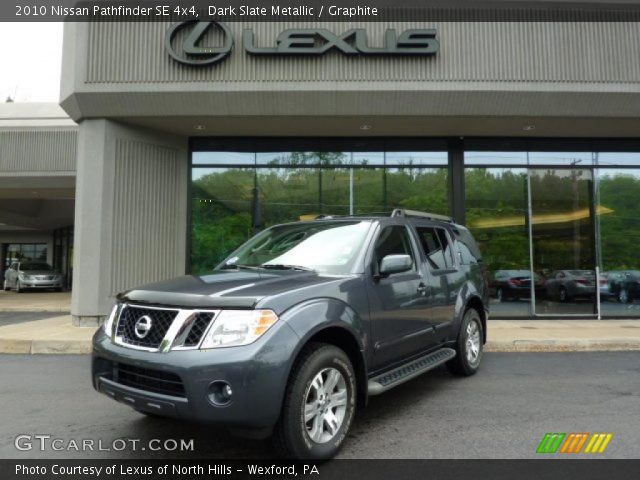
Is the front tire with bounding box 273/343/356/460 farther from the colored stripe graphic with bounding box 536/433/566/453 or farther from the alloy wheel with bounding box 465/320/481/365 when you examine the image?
the alloy wheel with bounding box 465/320/481/365

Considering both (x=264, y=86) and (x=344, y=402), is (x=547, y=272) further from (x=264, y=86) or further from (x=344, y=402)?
(x=344, y=402)

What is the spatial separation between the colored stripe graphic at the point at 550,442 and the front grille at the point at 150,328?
2.94m

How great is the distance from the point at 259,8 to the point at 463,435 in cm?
900

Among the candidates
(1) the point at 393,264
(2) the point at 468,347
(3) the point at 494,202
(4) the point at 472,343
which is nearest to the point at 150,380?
(1) the point at 393,264

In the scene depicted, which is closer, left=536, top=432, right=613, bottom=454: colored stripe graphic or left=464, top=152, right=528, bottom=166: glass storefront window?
left=536, top=432, right=613, bottom=454: colored stripe graphic

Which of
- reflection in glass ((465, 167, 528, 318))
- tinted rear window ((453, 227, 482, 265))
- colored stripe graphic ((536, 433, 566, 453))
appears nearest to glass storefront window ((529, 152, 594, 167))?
reflection in glass ((465, 167, 528, 318))

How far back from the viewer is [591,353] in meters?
7.55

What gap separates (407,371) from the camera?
430 centimetres

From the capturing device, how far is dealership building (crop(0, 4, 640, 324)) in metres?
9.36

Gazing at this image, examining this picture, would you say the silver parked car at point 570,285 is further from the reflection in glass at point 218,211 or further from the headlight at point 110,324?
the headlight at point 110,324

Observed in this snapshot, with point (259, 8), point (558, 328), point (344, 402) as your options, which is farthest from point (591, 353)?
point (259, 8)

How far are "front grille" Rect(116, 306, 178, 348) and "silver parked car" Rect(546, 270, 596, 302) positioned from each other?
10.3 m

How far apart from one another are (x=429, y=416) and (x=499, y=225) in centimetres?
799

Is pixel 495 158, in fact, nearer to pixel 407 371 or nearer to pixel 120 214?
pixel 407 371
